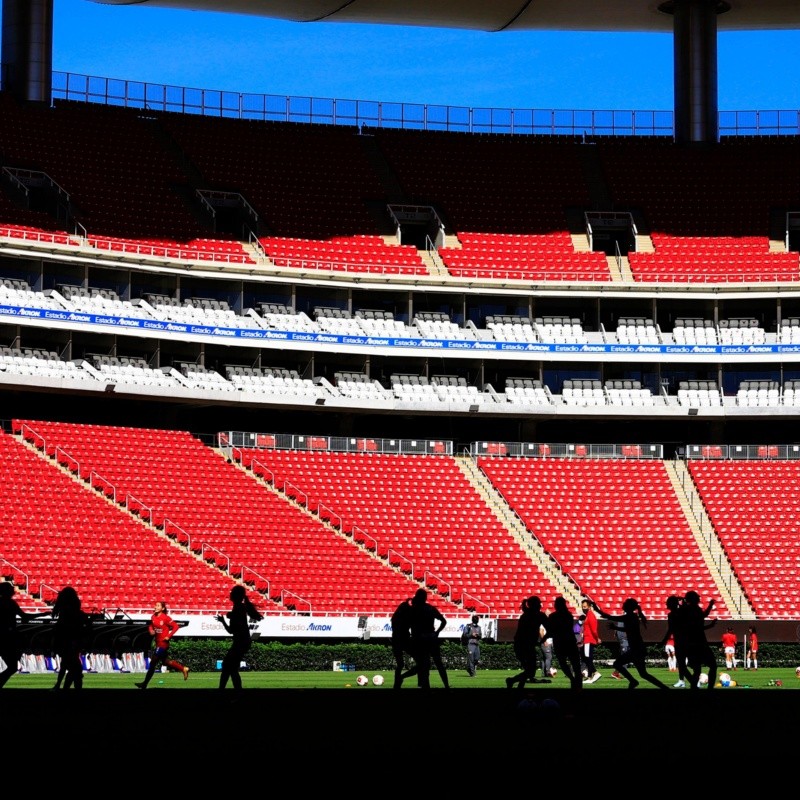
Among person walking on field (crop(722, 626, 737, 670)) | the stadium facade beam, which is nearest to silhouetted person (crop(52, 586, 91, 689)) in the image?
person walking on field (crop(722, 626, 737, 670))

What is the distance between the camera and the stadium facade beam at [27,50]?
6225 cm

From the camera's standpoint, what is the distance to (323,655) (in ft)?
140

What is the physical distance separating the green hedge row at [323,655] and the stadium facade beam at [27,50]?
30.8 meters

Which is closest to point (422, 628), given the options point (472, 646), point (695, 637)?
point (695, 637)

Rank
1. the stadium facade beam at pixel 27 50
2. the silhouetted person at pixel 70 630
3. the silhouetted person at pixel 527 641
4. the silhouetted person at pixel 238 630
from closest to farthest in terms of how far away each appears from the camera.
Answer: the silhouetted person at pixel 238 630
the silhouetted person at pixel 70 630
the silhouetted person at pixel 527 641
the stadium facade beam at pixel 27 50

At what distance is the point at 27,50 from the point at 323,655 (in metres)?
32.4

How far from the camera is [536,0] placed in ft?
210

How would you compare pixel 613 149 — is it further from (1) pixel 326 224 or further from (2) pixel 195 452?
(2) pixel 195 452

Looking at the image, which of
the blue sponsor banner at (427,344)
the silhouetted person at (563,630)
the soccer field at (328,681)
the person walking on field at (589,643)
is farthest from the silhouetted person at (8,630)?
the blue sponsor banner at (427,344)

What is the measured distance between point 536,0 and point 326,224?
12.6m

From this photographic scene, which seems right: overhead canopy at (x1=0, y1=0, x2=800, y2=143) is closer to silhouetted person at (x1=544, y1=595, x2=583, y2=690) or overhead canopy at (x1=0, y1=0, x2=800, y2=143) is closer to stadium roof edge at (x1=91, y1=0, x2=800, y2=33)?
stadium roof edge at (x1=91, y1=0, x2=800, y2=33)

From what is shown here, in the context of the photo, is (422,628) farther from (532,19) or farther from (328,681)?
(532,19)

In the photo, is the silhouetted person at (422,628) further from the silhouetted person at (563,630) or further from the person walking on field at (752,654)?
the person walking on field at (752,654)
